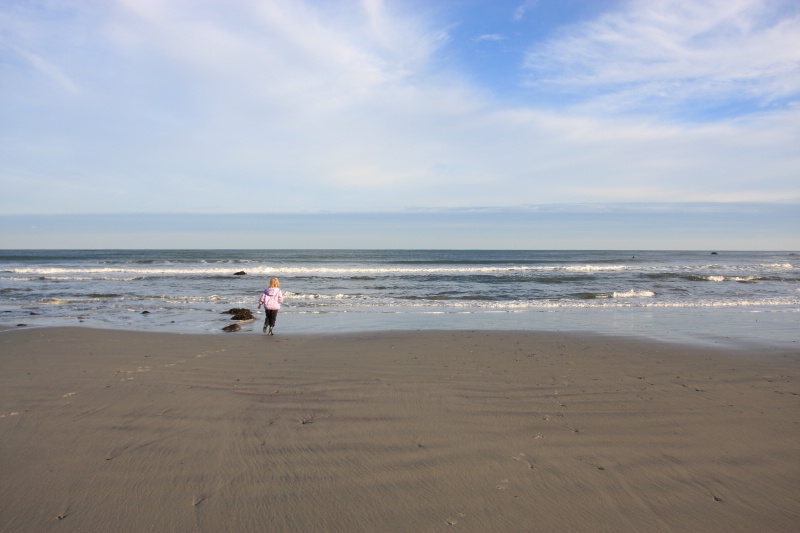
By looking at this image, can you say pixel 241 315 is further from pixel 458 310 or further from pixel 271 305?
pixel 458 310

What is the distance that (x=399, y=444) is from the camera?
4617 millimetres

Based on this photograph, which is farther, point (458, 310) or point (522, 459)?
point (458, 310)

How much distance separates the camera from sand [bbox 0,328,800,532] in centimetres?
346

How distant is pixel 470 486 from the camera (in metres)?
3.80

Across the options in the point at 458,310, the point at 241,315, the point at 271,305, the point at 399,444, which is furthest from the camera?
the point at 458,310

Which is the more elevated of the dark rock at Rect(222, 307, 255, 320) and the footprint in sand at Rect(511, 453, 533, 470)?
the footprint in sand at Rect(511, 453, 533, 470)

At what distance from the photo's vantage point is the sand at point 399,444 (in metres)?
3.46

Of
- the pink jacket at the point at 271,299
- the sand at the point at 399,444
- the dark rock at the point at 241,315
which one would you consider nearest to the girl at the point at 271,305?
the pink jacket at the point at 271,299

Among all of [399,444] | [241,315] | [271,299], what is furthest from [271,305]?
[399,444]

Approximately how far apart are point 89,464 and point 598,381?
631cm

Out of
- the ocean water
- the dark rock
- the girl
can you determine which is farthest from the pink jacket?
the dark rock

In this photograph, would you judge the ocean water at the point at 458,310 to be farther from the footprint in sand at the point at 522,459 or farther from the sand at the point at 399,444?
the footprint in sand at the point at 522,459

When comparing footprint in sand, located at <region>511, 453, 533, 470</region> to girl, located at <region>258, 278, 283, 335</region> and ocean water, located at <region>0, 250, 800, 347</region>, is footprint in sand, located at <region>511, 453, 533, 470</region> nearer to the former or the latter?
ocean water, located at <region>0, 250, 800, 347</region>

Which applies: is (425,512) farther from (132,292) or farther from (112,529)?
(132,292)
